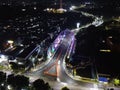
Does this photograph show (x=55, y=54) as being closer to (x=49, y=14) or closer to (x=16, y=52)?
(x=16, y=52)

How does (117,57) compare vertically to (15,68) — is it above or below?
below

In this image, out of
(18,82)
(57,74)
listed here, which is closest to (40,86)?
(18,82)

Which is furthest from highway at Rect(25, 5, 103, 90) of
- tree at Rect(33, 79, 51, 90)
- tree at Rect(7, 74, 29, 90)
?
tree at Rect(7, 74, 29, 90)

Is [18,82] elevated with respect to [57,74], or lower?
elevated

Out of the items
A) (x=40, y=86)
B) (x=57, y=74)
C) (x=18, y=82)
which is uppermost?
(x=18, y=82)

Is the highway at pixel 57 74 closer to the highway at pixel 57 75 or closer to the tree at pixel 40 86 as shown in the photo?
the highway at pixel 57 75

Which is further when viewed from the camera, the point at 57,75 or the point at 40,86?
the point at 57,75

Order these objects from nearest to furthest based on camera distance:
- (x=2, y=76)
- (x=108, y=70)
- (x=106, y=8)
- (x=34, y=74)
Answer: (x=2, y=76), (x=34, y=74), (x=108, y=70), (x=106, y=8)

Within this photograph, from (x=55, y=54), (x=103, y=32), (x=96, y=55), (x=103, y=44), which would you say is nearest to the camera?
(x=55, y=54)

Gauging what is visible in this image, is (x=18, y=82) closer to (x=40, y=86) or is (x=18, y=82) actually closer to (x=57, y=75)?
(x=40, y=86)

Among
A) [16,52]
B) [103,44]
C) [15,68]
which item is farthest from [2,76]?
[103,44]

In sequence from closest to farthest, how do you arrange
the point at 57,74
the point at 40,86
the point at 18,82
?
the point at 40,86, the point at 18,82, the point at 57,74
